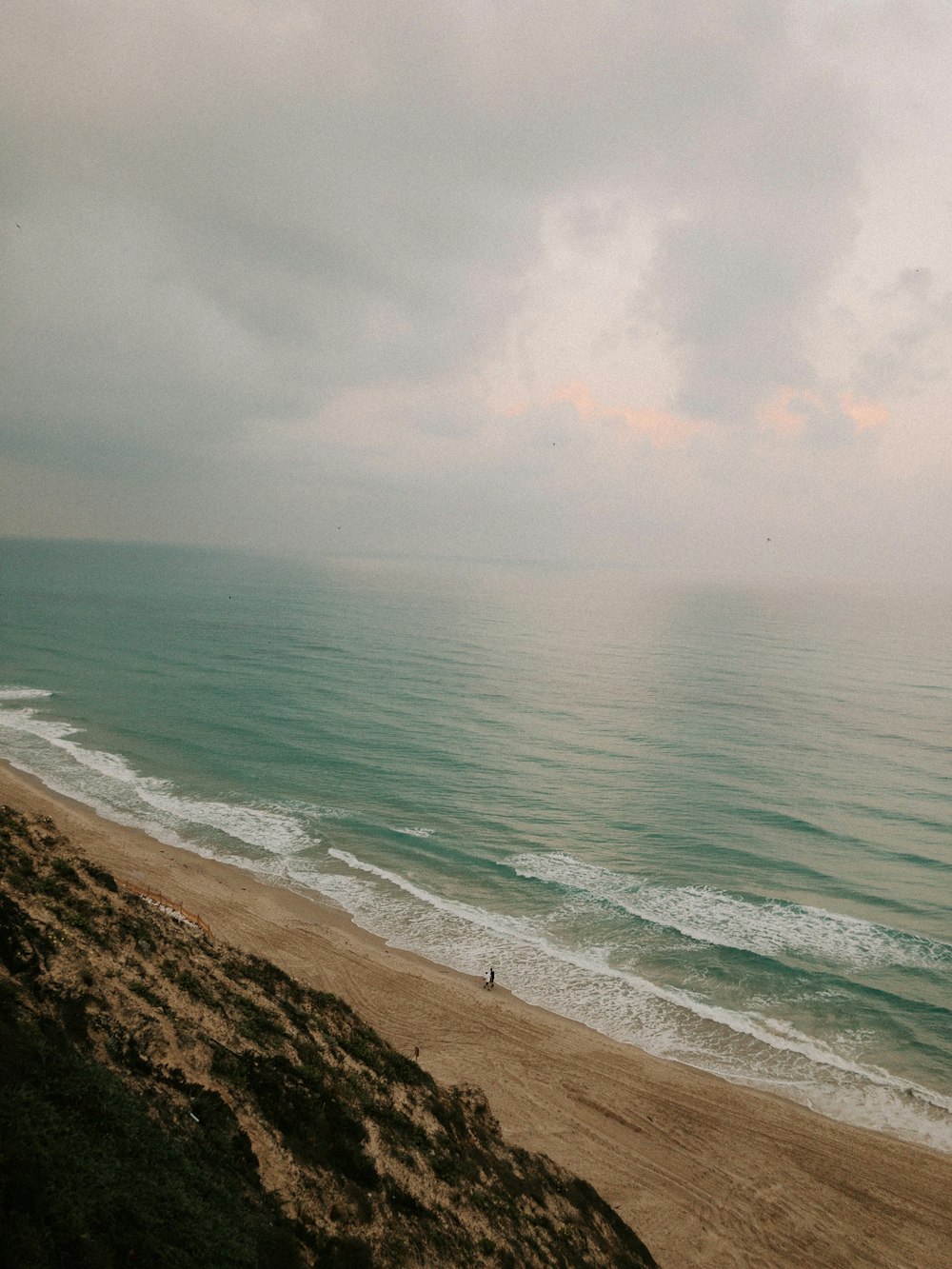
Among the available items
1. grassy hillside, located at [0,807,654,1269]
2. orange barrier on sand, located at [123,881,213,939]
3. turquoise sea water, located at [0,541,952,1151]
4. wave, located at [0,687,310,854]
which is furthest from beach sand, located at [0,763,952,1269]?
wave, located at [0,687,310,854]

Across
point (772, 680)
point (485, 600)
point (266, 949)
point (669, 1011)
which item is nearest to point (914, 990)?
point (669, 1011)

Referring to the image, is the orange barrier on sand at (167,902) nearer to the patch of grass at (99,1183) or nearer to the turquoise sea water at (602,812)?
the turquoise sea water at (602,812)

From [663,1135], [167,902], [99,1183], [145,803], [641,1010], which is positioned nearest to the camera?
[99,1183]

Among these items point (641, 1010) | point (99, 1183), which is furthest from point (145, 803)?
point (99, 1183)

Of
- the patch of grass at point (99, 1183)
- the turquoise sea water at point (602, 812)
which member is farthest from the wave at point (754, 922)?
the patch of grass at point (99, 1183)

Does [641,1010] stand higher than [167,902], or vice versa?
[167,902]

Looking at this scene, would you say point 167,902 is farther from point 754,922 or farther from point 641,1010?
point 754,922

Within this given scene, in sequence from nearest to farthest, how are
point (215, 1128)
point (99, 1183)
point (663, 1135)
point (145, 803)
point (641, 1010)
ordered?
point (99, 1183) → point (215, 1128) → point (663, 1135) → point (641, 1010) → point (145, 803)
